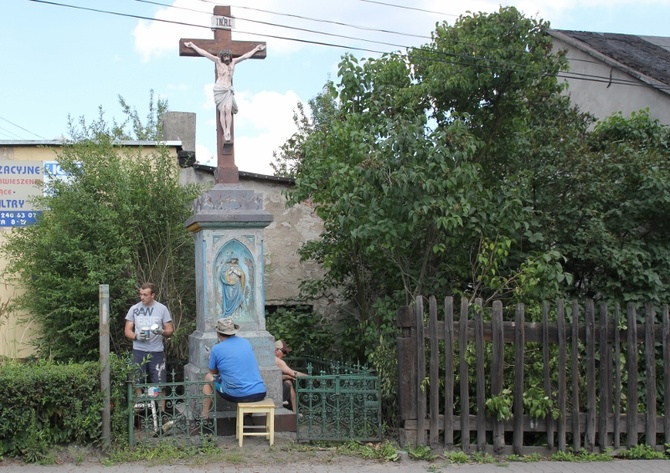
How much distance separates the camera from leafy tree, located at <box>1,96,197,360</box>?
957 centimetres

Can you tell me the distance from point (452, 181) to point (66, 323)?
5.34 metres

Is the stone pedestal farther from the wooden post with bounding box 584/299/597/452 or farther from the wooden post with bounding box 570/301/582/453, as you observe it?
the wooden post with bounding box 584/299/597/452

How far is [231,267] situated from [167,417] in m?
1.81

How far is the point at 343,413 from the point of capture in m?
7.80

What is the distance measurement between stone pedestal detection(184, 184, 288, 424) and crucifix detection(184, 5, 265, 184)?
34cm

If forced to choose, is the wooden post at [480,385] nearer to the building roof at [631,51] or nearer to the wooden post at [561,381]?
the wooden post at [561,381]

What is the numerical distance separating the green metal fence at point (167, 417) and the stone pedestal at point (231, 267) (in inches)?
26.4

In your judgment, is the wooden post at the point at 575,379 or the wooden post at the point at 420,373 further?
the wooden post at the point at 575,379

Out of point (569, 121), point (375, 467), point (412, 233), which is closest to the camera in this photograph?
point (375, 467)

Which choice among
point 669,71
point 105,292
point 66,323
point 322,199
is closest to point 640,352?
point 322,199

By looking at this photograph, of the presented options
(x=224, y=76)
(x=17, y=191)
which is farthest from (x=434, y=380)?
(x=17, y=191)

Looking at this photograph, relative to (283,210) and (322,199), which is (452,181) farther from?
(283,210)

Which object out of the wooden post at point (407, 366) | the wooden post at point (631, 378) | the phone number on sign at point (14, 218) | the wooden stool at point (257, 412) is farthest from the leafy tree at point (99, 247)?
the wooden post at point (631, 378)

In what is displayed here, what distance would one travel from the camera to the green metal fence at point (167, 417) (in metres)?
7.26
